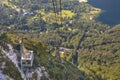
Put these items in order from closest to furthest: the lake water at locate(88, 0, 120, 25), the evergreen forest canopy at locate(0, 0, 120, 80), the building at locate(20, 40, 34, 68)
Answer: the building at locate(20, 40, 34, 68) → the evergreen forest canopy at locate(0, 0, 120, 80) → the lake water at locate(88, 0, 120, 25)

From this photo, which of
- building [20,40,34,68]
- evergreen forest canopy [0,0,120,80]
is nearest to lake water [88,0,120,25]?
evergreen forest canopy [0,0,120,80]

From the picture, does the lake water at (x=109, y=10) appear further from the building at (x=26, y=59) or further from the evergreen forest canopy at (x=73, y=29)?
the building at (x=26, y=59)

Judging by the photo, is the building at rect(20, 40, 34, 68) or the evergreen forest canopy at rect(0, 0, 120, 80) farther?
the evergreen forest canopy at rect(0, 0, 120, 80)

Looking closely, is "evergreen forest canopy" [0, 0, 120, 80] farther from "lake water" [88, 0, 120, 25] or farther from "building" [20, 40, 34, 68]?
"building" [20, 40, 34, 68]

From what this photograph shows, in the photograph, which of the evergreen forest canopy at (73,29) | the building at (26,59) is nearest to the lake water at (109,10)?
the evergreen forest canopy at (73,29)

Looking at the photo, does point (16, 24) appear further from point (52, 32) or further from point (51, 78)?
point (51, 78)

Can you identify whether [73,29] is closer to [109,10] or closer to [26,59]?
[109,10]

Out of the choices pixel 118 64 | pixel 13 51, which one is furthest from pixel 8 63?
pixel 118 64

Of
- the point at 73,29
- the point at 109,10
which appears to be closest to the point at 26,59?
the point at 73,29
